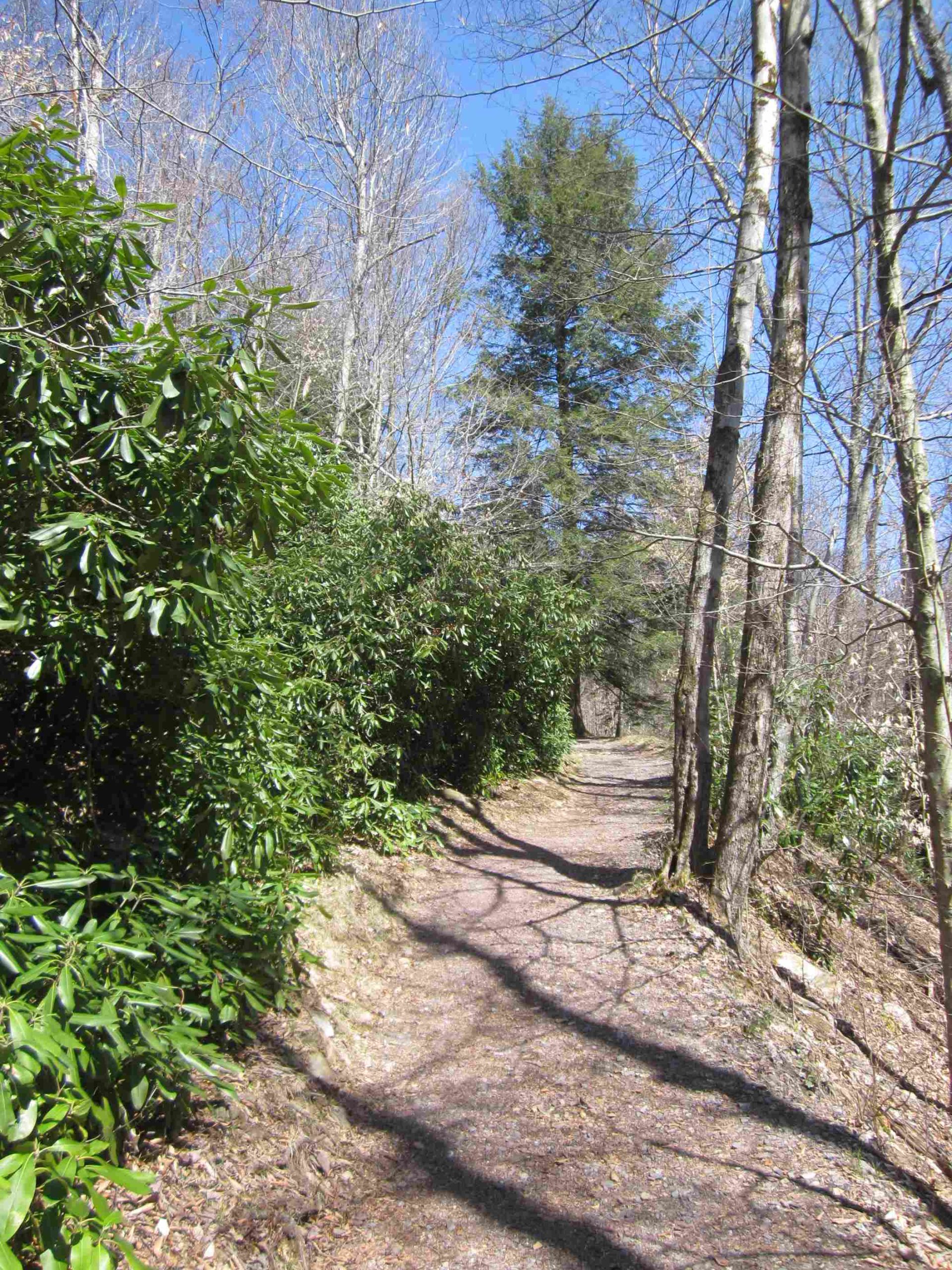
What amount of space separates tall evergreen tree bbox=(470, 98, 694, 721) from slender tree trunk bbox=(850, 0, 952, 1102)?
22.9 feet

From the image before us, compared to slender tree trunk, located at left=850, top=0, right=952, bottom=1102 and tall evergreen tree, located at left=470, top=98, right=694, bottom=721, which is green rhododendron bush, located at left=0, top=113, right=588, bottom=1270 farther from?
tall evergreen tree, located at left=470, top=98, right=694, bottom=721

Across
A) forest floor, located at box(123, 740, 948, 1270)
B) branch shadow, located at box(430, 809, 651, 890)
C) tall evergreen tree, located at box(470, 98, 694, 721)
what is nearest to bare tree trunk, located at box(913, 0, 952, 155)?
forest floor, located at box(123, 740, 948, 1270)

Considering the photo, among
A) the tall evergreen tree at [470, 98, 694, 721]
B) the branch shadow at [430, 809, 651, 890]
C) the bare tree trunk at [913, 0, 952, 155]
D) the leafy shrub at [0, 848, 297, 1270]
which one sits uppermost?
the tall evergreen tree at [470, 98, 694, 721]

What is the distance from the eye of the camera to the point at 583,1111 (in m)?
4.12

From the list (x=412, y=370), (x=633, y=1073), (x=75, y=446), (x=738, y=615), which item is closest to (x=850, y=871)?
(x=738, y=615)

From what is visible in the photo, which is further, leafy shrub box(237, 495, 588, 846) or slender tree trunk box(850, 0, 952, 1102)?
leafy shrub box(237, 495, 588, 846)

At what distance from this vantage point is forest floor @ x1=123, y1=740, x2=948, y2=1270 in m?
3.13

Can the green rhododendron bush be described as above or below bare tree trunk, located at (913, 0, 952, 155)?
below

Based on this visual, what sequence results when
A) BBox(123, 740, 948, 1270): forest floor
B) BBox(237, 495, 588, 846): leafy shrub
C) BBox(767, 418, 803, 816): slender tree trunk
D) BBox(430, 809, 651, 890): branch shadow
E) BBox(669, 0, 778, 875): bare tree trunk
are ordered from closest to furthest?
BBox(123, 740, 948, 1270): forest floor → BBox(669, 0, 778, 875): bare tree trunk → BBox(767, 418, 803, 816): slender tree trunk → BBox(237, 495, 588, 846): leafy shrub → BBox(430, 809, 651, 890): branch shadow

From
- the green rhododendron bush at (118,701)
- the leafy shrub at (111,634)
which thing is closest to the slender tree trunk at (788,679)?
the green rhododendron bush at (118,701)

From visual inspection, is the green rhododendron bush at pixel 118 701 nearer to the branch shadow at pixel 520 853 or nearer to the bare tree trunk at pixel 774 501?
the bare tree trunk at pixel 774 501

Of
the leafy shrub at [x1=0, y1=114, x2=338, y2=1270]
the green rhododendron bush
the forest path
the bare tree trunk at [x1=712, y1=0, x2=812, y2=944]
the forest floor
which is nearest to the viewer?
the green rhododendron bush

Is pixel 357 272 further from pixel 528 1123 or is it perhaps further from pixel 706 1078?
pixel 528 1123

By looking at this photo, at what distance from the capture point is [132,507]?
9.73 feet
